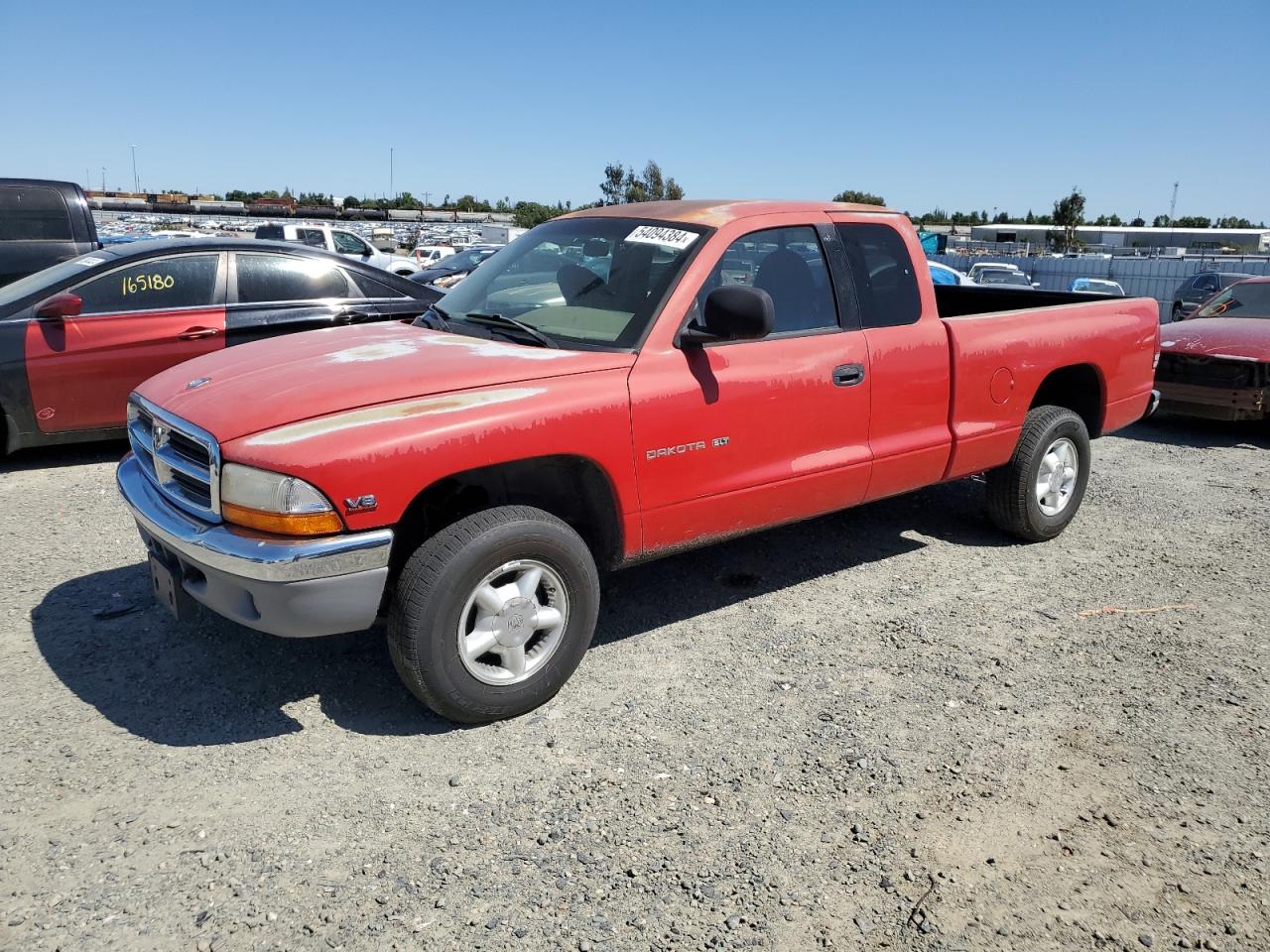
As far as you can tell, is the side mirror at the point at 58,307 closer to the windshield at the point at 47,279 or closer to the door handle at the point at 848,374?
the windshield at the point at 47,279

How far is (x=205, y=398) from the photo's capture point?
3457 mm

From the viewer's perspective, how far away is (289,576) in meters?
3.04

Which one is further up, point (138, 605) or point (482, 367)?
point (482, 367)

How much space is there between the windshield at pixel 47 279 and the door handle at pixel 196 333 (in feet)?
2.57

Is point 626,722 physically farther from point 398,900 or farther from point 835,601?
point 835,601

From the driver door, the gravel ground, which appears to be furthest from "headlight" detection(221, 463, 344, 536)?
the driver door

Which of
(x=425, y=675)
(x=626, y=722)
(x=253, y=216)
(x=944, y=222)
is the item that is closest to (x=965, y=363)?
(x=626, y=722)

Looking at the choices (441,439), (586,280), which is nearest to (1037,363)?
(586,280)

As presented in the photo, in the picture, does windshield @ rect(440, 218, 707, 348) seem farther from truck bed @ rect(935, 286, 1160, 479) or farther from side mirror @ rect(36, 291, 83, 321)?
side mirror @ rect(36, 291, 83, 321)

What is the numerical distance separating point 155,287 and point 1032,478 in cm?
595

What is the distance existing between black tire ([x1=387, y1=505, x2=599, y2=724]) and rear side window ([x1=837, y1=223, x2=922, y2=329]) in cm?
195

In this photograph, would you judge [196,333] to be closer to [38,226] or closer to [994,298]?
[38,226]

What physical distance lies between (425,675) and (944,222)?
12617 centimetres

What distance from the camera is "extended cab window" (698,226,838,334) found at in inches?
164
